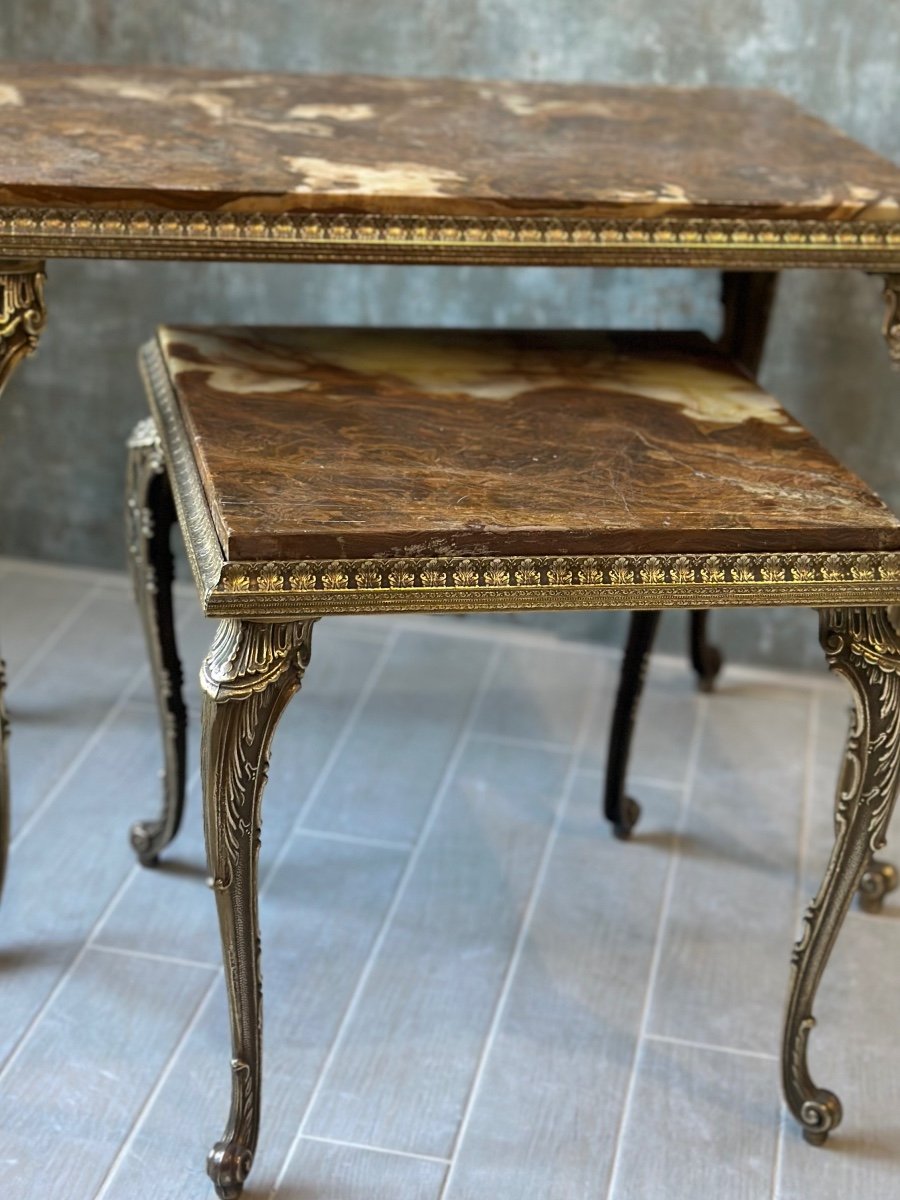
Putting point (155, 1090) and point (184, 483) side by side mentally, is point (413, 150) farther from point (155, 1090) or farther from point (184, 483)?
point (155, 1090)

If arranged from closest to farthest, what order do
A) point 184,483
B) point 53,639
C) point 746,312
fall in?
point 184,483 < point 746,312 < point 53,639

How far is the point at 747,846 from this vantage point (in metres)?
2.02

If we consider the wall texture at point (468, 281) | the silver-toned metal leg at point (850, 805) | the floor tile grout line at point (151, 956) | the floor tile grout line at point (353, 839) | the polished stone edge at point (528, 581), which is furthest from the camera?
→ the wall texture at point (468, 281)

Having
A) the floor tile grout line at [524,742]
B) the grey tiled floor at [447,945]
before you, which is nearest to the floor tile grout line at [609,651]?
the grey tiled floor at [447,945]

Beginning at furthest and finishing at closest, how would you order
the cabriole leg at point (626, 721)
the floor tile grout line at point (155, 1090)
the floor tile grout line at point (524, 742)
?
the floor tile grout line at point (524, 742) < the cabriole leg at point (626, 721) < the floor tile grout line at point (155, 1090)

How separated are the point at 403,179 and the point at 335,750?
95 centimetres

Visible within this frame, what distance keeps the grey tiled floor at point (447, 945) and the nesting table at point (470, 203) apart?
155mm

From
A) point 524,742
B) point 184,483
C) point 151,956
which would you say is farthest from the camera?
point 524,742

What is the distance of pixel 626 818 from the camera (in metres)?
2.00

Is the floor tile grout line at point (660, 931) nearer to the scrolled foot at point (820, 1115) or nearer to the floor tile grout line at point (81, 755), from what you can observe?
the scrolled foot at point (820, 1115)

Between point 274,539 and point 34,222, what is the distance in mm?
392

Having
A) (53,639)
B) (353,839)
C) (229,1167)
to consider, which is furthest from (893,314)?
(53,639)

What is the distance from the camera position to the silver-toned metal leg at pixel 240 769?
48.9 inches

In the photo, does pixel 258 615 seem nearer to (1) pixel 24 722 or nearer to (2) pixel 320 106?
(2) pixel 320 106
